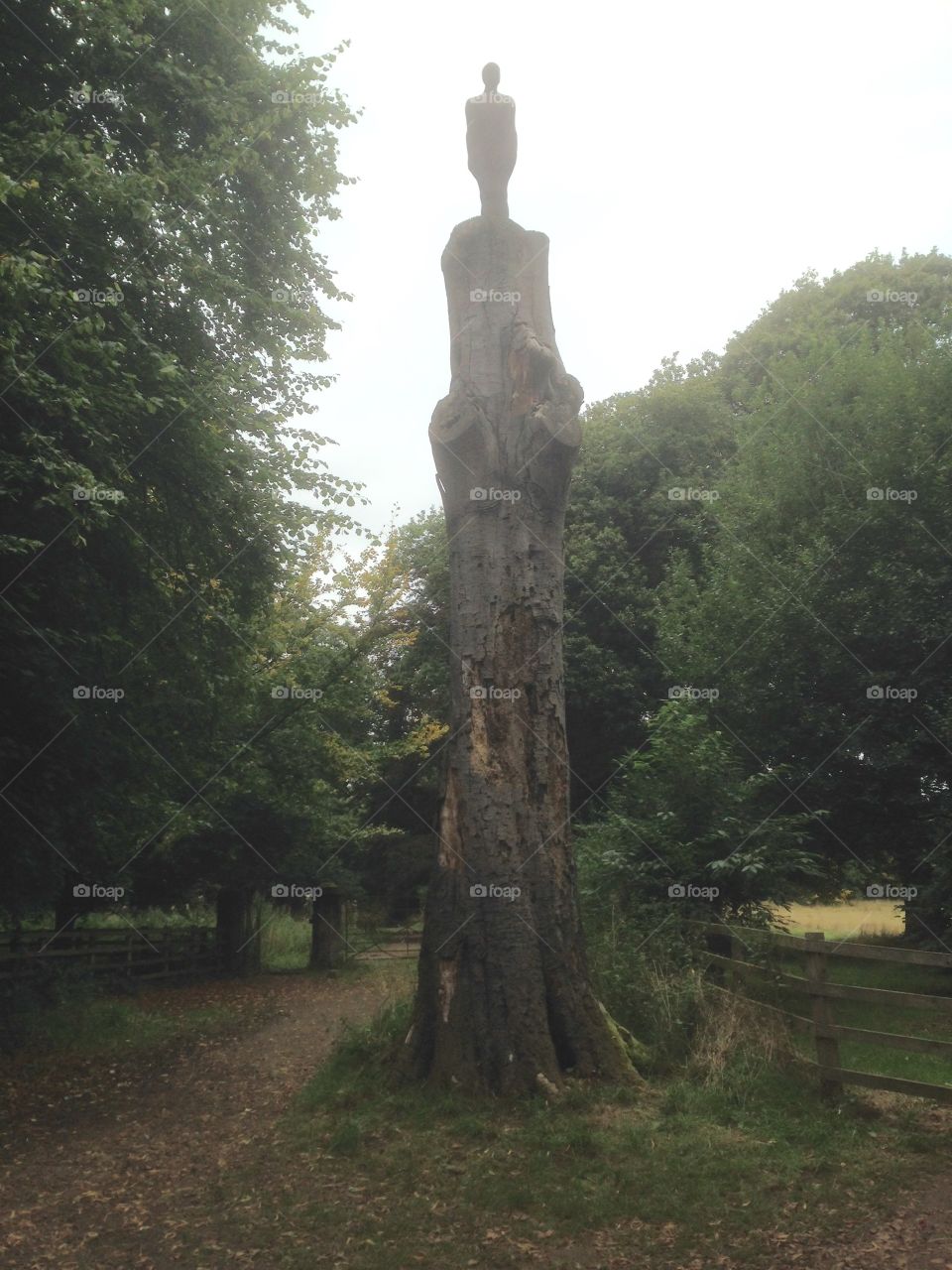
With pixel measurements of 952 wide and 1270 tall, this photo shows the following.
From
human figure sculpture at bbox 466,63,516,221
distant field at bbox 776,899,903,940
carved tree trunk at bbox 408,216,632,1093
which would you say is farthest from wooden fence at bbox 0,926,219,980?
distant field at bbox 776,899,903,940

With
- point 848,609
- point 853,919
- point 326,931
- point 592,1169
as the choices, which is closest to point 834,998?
point 592,1169

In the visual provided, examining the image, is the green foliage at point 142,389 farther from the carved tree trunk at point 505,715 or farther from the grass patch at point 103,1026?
the carved tree trunk at point 505,715

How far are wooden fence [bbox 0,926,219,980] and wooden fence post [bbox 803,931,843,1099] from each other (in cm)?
1002

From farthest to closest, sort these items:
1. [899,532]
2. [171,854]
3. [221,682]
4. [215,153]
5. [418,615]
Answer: [418,615], [171,854], [899,532], [221,682], [215,153]

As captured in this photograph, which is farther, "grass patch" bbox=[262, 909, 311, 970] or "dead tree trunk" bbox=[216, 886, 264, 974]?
"grass patch" bbox=[262, 909, 311, 970]

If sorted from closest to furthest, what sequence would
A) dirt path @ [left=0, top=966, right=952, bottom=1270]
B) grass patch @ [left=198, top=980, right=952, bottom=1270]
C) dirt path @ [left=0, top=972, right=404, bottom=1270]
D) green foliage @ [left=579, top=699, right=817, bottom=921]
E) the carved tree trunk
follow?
dirt path @ [left=0, top=966, right=952, bottom=1270], grass patch @ [left=198, top=980, right=952, bottom=1270], dirt path @ [left=0, top=972, right=404, bottom=1270], the carved tree trunk, green foliage @ [left=579, top=699, right=817, bottom=921]

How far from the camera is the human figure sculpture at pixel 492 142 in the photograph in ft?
31.2

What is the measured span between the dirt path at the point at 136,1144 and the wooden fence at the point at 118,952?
2.93 m

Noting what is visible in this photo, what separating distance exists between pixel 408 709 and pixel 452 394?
22036 mm

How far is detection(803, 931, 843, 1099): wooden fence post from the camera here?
724cm

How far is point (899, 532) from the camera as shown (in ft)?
56.3

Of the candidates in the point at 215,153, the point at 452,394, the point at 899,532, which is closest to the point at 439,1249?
the point at 452,394

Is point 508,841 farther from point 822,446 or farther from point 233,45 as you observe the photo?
point 822,446

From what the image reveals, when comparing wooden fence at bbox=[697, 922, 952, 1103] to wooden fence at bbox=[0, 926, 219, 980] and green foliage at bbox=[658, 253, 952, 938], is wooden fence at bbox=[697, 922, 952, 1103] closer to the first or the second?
green foliage at bbox=[658, 253, 952, 938]
